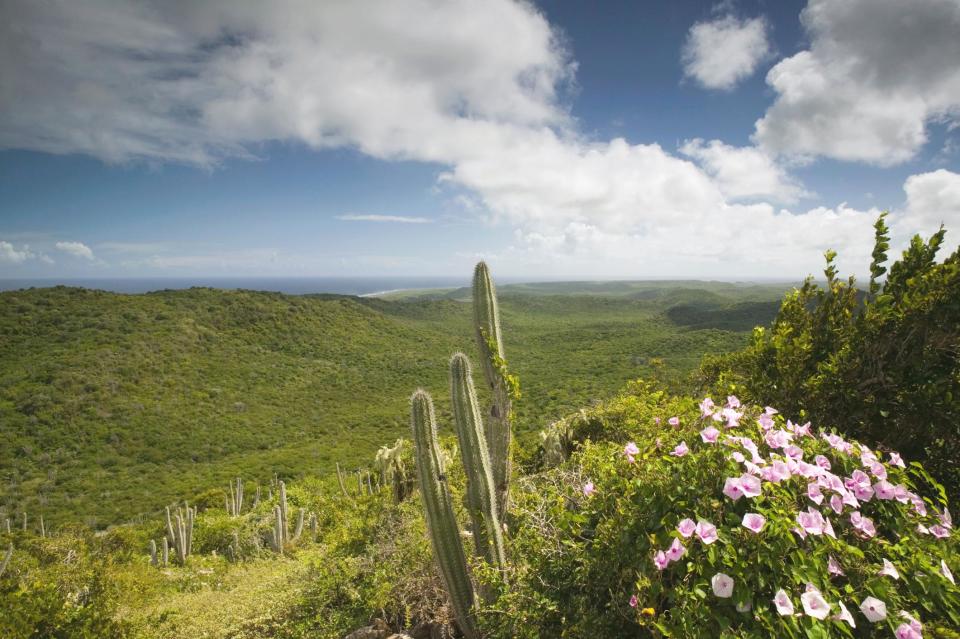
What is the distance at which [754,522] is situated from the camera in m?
1.77

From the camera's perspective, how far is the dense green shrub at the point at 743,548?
67.4 inches

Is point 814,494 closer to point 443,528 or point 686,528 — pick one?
point 686,528

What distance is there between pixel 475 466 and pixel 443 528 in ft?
2.32

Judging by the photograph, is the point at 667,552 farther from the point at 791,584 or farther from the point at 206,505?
the point at 206,505

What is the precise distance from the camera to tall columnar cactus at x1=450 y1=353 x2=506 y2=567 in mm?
4055

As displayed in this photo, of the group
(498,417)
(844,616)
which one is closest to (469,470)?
(498,417)

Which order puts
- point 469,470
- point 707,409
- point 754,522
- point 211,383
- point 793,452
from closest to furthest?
point 754,522 → point 793,452 → point 707,409 → point 469,470 → point 211,383

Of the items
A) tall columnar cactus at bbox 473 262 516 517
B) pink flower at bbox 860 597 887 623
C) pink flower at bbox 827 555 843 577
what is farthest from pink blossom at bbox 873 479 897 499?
tall columnar cactus at bbox 473 262 516 517

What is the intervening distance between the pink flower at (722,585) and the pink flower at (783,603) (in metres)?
0.15

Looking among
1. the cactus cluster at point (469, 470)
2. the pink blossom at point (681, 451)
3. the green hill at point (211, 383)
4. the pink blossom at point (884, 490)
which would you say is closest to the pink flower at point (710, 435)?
the pink blossom at point (681, 451)

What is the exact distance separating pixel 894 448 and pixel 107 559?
49.7ft

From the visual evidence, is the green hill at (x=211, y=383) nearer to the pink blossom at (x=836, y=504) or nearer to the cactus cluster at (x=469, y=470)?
the cactus cluster at (x=469, y=470)

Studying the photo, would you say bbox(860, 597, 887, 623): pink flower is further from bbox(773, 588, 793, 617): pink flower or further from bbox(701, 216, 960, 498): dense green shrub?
bbox(701, 216, 960, 498): dense green shrub

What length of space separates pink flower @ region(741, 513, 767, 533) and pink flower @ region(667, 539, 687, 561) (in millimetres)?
284
